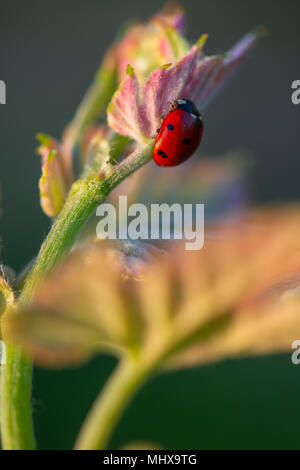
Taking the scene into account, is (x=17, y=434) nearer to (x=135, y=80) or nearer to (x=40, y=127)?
(x=135, y=80)

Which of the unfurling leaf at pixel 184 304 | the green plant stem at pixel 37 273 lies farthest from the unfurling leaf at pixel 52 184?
the unfurling leaf at pixel 184 304

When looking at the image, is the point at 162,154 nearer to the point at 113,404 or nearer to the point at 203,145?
the point at 113,404

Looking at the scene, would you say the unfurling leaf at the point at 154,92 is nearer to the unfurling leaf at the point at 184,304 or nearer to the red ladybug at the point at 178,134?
the red ladybug at the point at 178,134

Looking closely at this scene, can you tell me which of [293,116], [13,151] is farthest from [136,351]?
[293,116]

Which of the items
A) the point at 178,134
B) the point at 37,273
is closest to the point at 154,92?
the point at 178,134

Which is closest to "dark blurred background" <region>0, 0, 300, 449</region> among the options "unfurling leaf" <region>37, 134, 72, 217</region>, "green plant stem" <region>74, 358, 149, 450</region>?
"unfurling leaf" <region>37, 134, 72, 217</region>

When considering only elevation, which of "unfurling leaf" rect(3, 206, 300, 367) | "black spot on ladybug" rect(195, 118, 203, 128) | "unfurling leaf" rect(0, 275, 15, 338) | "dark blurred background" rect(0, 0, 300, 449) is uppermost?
"dark blurred background" rect(0, 0, 300, 449)

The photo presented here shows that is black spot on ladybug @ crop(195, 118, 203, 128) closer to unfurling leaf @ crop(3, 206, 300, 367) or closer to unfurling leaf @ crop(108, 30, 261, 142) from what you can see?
unfurling leaf @ crop(108, 30, 261, 142)
